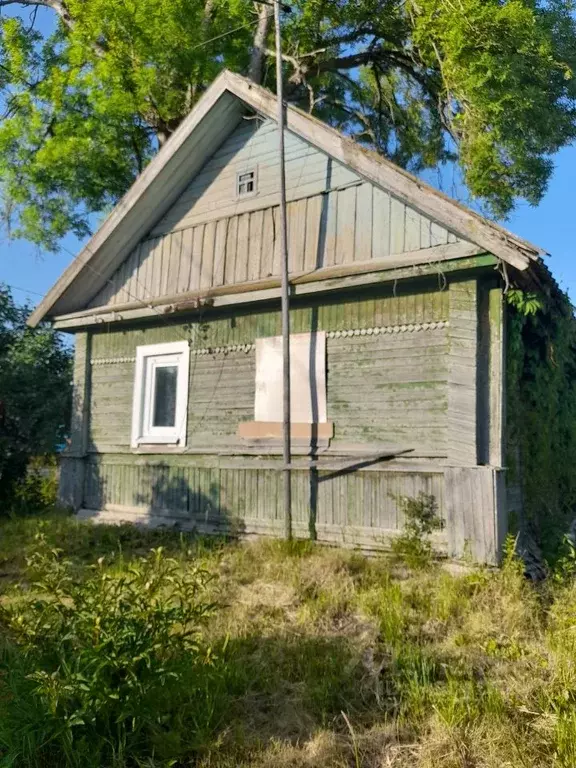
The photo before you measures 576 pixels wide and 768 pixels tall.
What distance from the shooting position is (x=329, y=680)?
4.12m

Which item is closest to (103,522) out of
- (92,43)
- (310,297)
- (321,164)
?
(310,297)

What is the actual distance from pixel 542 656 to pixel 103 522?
6.67 m

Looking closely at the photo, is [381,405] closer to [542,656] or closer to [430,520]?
[430,520]

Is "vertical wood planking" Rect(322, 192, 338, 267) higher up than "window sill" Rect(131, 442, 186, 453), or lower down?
higher up

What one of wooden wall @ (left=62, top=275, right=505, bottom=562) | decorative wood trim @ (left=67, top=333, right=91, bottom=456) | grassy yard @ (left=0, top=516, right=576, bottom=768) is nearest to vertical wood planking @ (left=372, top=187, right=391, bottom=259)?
wooden wall @ (left=62, top=275, right=505, bottom=562)

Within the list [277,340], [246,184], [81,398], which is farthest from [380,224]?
[81,398]

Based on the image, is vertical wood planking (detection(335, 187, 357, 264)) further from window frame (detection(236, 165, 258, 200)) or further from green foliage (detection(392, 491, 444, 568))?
green foliage (detection(392, 491, 444, 568))

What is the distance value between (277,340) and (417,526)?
9.46ft

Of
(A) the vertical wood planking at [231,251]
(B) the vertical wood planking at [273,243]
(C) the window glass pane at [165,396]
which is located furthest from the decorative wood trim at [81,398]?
(A) the vertical wood planking at [231,251]

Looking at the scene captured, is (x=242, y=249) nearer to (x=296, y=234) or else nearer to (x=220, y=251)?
(x=220, y=251)

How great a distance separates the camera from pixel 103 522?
932 centimetres

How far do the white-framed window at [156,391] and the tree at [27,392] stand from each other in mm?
2784

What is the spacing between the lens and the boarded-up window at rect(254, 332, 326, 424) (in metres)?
7.70

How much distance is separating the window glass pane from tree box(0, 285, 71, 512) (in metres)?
3.00
